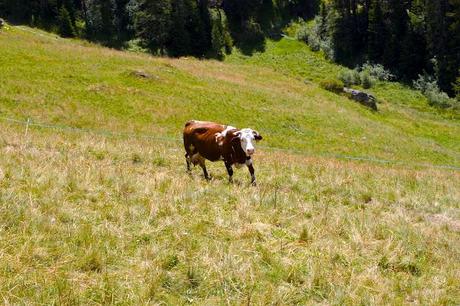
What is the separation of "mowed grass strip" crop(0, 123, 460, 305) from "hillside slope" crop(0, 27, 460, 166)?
64.6 ft

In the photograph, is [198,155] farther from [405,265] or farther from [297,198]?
[405,265]

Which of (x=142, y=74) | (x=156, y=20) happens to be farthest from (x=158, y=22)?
(x=142, y=74)

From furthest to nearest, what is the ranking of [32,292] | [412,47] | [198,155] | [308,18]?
[308,18] → [412,47] → [198,155] → [32,292]

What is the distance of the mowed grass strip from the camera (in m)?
6.03

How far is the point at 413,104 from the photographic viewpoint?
66.4 m

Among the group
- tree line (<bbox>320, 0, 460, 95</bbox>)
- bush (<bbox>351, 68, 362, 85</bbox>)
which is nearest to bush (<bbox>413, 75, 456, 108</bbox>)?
tree line (<bbox>320, 0, 460, 95</bbox>)

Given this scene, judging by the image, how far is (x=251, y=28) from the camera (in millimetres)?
95125

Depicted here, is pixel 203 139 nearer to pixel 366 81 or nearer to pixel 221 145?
pixel 221 145

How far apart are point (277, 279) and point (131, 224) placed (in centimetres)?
277

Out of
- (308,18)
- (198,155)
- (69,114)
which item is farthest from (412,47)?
(198,155)

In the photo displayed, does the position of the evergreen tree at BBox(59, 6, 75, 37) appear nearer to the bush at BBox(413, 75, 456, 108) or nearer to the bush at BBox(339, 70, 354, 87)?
the bush at BBox(339, 70, 354, 87)

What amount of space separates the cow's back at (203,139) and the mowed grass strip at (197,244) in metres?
1.99

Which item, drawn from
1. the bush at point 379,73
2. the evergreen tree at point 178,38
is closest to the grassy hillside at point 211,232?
the bush at point 379,73

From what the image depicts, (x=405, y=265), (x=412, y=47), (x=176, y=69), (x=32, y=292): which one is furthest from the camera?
(x=412, y=47)
